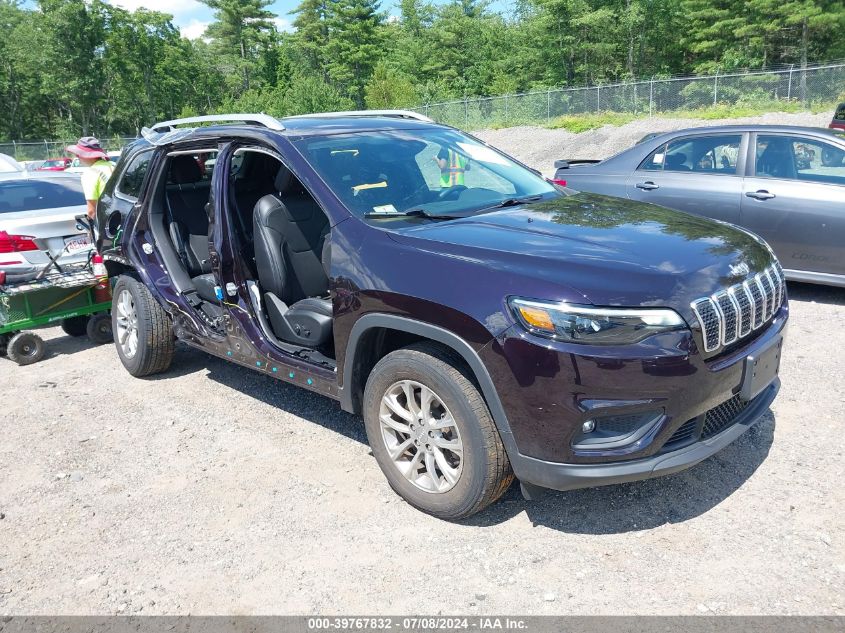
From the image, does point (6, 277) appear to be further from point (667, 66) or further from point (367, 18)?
point (367, 18)

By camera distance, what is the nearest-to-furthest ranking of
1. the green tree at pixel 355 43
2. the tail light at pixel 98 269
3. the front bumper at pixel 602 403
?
1. the front bumper at pixel 602 403
2. the tail light at pixel 98 269
3. the green tree at pixel 355 43

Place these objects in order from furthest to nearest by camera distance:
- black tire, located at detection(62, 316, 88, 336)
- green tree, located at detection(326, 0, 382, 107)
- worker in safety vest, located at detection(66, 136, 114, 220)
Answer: green tree, located at detection(326, 0, 382, 107) < worker in safety vest, located at detection(66, 136, 114, 220) < black tire, located at detection(62, 316, 88, 336)

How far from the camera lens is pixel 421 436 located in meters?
3.38

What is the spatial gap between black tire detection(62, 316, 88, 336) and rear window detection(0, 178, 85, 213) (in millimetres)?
1228

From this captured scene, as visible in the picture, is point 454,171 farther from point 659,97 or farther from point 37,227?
point 659,97

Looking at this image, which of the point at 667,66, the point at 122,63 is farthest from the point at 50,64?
the point at 667,66

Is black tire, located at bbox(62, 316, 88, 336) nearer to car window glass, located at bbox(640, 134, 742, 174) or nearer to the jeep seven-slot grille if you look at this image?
car window glass, located at bbox(640, 134, 742, 174)

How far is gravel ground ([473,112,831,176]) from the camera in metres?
25.2

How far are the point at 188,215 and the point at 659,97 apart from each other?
1086 inches

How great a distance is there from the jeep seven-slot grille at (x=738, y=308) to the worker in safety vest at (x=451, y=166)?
5.74 ft

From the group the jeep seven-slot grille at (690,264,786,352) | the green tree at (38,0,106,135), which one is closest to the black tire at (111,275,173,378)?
the jeep seven-slot grille at (690,264,786,352)

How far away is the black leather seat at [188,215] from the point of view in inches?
212

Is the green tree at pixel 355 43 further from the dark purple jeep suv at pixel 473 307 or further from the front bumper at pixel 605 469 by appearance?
the front bumper at pixel 605 469

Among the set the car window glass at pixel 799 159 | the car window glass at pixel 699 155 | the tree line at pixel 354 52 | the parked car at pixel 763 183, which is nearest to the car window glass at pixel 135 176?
the parked car at pixel 763 183
